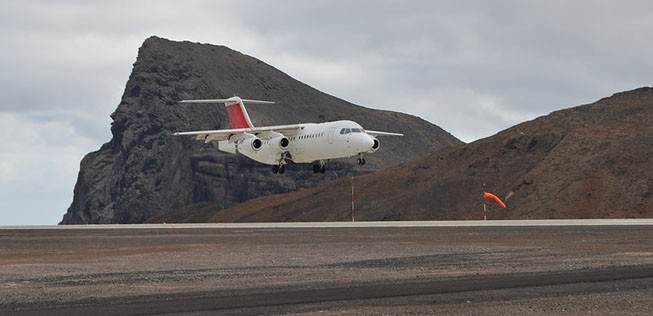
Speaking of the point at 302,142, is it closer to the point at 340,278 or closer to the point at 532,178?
the point at 532,178

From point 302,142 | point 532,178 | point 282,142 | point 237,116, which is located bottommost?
point 532,178

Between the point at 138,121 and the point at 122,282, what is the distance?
166 m

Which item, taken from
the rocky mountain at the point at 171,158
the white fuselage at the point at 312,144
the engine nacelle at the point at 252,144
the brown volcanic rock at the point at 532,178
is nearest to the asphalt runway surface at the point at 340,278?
the white fuselage at the point at 312,144

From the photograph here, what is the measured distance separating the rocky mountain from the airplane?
78202 mm

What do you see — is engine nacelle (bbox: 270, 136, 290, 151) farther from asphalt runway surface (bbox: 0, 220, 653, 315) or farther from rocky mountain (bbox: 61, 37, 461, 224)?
rocky mountain (bbox: 61, 37, 461, 224)

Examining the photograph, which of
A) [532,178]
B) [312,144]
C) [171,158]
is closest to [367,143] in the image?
[312,144]

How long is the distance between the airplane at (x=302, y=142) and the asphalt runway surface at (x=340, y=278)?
2889 cm

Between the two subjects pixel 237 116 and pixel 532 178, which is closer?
pixel 237 116

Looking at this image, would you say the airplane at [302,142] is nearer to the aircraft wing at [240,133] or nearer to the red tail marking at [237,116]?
the aircraft wing at [240,133]

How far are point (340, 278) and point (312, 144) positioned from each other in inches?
1824

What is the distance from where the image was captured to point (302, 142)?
67312 millimetres

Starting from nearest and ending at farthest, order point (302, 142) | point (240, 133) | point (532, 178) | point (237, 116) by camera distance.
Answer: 1. point (302, 142)
2. point (240, 133)
3. point (237, 116)
4. point (532, 178)

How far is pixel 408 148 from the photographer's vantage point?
197 metres

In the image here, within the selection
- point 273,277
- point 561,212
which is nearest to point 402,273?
point 273,277
